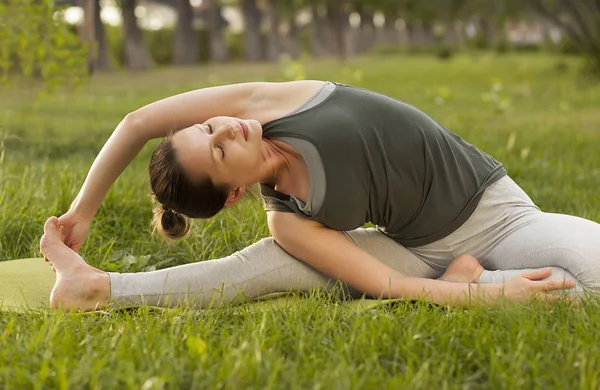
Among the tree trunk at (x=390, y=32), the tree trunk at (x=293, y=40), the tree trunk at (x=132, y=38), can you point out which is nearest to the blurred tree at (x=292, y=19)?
the tree trunk at (x=293, y=40)

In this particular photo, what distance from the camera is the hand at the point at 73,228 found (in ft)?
9.97

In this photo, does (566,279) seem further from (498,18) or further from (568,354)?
(498,18)

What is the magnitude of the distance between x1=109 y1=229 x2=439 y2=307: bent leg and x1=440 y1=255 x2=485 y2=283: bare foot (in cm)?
13

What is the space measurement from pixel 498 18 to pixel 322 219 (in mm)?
40007

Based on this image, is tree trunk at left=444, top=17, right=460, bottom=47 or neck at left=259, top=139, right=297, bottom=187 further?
tree trunk at left=444, top=17, right=460, bottom=47

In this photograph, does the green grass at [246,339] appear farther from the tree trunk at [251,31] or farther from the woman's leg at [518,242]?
the tree trunk at [251,31]

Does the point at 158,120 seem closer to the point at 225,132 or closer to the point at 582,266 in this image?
the point at 225,132

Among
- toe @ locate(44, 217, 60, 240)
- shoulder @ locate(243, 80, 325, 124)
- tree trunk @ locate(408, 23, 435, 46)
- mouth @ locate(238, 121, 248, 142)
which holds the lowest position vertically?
tree trunk @ locate(408, 23, 435, 46)

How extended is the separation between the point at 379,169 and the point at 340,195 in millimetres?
179

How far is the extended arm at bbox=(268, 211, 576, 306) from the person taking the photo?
9.02 ft

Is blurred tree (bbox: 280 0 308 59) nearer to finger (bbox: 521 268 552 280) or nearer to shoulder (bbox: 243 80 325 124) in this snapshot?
shoulder (bbox: 243 80 325 124)

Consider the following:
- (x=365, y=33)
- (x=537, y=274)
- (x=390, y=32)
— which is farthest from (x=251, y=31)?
(x=537, y=274)

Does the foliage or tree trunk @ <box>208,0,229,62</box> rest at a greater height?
the foliage

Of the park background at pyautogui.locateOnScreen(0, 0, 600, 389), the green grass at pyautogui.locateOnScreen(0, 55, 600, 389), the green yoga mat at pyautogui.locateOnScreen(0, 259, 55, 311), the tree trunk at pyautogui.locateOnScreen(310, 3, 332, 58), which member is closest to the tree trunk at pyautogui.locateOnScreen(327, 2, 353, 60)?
the tree trunk at pyautogui.locateOnScreen(310, 3, 332, 58)
